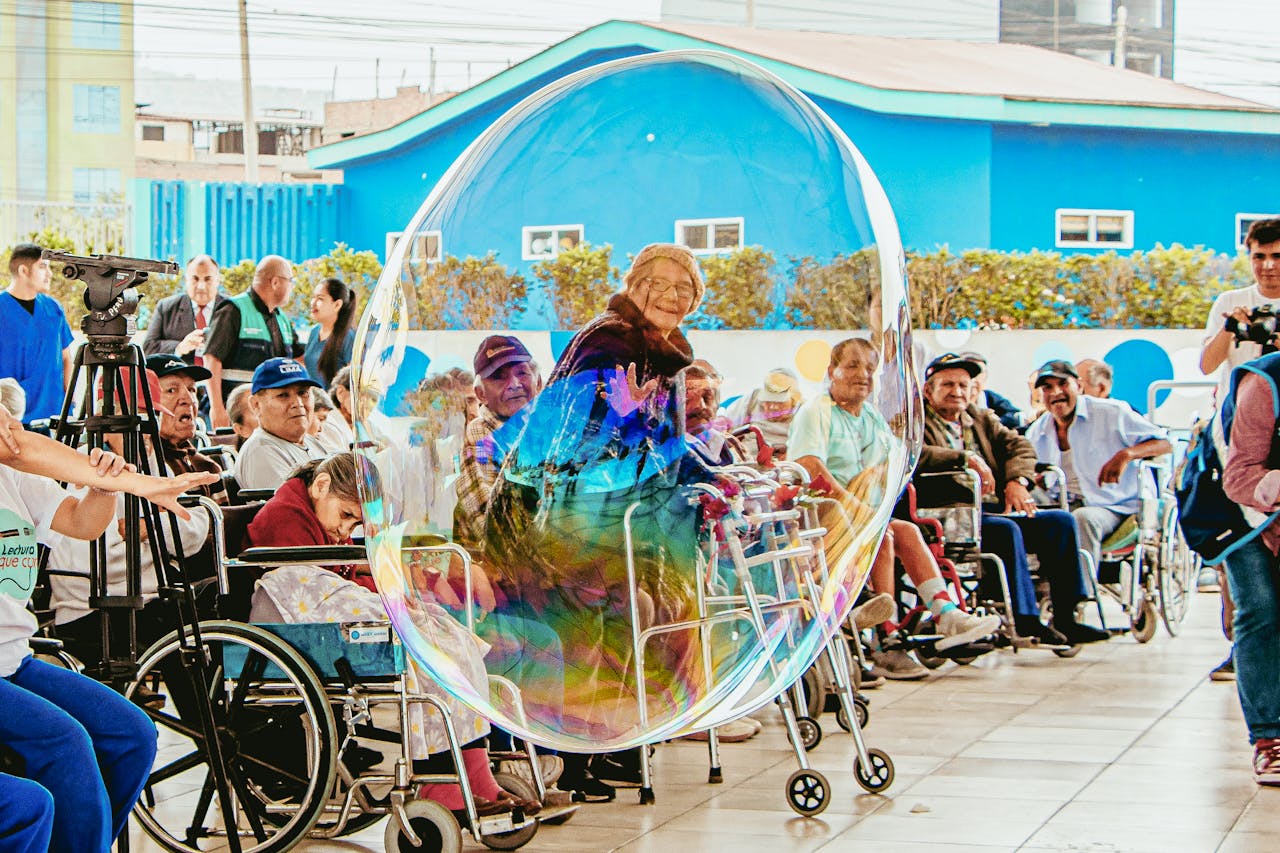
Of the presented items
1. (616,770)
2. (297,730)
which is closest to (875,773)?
(616,770)

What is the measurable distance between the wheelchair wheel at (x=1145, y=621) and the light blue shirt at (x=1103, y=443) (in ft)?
1.66

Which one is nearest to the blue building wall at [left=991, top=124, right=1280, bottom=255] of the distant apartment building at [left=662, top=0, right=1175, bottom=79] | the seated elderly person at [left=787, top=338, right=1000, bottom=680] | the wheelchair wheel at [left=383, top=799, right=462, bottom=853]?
the distant apartment building at [left=662, top=0, right=1175, bottom=79]

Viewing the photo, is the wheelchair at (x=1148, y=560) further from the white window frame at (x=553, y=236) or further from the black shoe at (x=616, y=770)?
the white window frame at (x=553, y=236)

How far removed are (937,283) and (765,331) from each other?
1445cm

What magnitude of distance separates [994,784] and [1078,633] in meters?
3.17

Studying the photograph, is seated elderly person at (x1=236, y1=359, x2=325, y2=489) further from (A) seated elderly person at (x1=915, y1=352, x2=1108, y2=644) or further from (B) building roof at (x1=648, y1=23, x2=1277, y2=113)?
(B) building roof at (x1=648, y1=23, x2=1277, y2=113)

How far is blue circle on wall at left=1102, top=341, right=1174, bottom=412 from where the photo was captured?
14984 millimetres

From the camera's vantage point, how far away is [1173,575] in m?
9.35

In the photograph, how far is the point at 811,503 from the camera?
3453mm

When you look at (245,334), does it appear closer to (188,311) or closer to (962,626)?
(188,311)

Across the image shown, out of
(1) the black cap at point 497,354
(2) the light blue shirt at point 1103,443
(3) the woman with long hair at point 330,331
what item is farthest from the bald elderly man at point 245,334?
(1) the black cap at point 497,354

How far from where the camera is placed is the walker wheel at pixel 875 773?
17.8 ft

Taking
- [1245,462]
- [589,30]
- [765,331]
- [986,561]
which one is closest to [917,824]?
[1245,462]

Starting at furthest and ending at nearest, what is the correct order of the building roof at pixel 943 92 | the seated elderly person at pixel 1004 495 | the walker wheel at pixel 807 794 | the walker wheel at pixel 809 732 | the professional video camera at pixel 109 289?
the building roof at pixel 943 92
the seated elderly person at pixel 1004 495
the walker wheel at pixel 809 732
the walker wheel at pixel 807 794
the professional video camera at pixel 109 289
